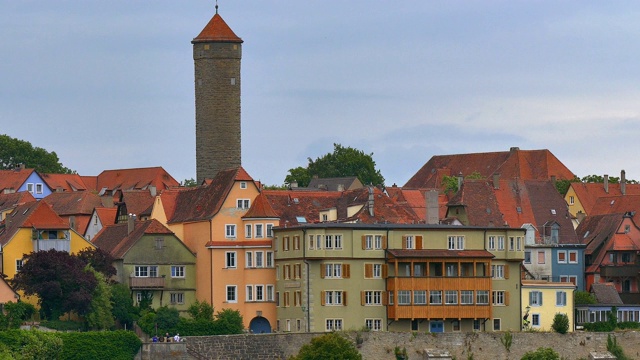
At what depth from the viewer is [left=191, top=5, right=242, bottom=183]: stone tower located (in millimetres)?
155750

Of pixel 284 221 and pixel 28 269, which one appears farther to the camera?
pixel 284 221

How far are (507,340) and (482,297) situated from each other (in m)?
3.76

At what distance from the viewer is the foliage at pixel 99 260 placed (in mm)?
120375

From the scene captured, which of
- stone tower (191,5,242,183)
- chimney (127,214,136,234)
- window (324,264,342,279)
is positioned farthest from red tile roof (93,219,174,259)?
stone tower (191,5,242,183)

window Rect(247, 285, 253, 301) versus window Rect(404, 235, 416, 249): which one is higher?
window Rect(404, 235, 416, 249)

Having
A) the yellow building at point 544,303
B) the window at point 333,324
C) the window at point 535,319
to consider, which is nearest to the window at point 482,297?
the yellow building at point 544,303

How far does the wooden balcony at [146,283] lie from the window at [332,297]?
31.8ft

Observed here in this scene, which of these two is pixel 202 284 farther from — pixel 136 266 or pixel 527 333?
pixel 527 333

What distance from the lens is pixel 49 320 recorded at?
11712 cm

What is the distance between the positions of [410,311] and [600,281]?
68.7ft

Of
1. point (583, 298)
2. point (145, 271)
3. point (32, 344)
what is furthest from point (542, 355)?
point (32, 344)

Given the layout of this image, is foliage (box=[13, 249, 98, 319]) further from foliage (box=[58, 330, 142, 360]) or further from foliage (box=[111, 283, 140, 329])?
foliage (box=[58, 330, 142, 360])

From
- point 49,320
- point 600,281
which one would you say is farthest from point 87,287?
point 600,281

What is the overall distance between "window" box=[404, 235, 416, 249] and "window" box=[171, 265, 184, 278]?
1257 centimetres
